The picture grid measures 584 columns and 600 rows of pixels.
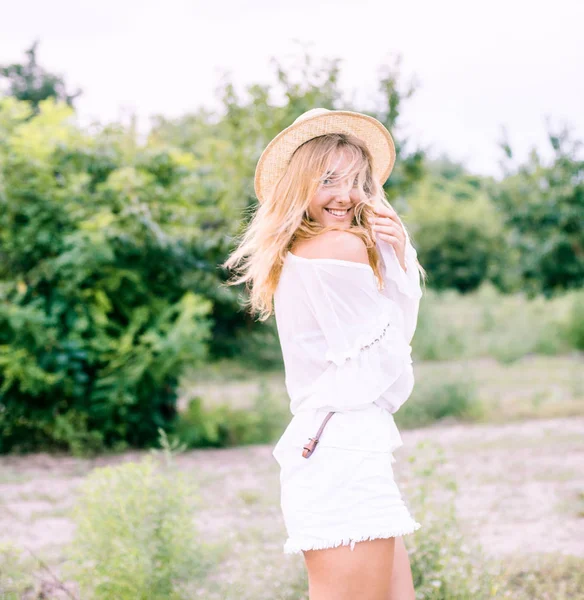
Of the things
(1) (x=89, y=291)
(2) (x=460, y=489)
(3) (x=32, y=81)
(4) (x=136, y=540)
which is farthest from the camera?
(3) (x=32, y=81)

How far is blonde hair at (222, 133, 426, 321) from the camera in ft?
7.07

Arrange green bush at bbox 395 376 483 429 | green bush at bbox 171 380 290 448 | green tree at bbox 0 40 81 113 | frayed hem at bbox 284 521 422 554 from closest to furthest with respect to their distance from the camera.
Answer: frayed hem at bbox 284 521 422 554 → green bush at bbox 171 380 290 448 → green bush at bbox 395 376 483 429 → green tree at bbox 0 40 81 113

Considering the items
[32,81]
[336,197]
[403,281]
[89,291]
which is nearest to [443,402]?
[89,291]

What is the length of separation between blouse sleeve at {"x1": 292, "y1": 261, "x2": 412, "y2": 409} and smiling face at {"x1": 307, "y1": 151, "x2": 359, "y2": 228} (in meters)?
0.21

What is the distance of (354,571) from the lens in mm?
1946

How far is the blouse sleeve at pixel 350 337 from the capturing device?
2.04m

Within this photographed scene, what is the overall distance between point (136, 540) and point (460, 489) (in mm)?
3135

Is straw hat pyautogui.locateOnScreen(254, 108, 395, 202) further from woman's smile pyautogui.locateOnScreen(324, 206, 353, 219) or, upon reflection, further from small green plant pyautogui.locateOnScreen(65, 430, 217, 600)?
small green plant pyautogui.locateOnScreen(65, 430, 217, 600)

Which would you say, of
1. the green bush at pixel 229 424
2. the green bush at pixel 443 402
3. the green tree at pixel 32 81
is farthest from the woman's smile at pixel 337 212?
the green tree at pixel 32 81

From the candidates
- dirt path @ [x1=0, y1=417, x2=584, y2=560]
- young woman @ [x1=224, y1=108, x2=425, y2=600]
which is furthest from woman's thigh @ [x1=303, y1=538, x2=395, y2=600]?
dirt path @ [x1=0, y1=417, x2=584, y2=560]

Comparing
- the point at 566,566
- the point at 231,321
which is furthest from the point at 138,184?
the point at 566,566

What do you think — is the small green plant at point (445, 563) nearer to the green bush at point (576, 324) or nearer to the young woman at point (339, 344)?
the young woman at point (339, 344)

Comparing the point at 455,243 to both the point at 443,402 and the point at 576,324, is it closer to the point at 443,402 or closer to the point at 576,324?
the point at 576,324

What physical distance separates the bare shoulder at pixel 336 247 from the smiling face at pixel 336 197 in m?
0.08
